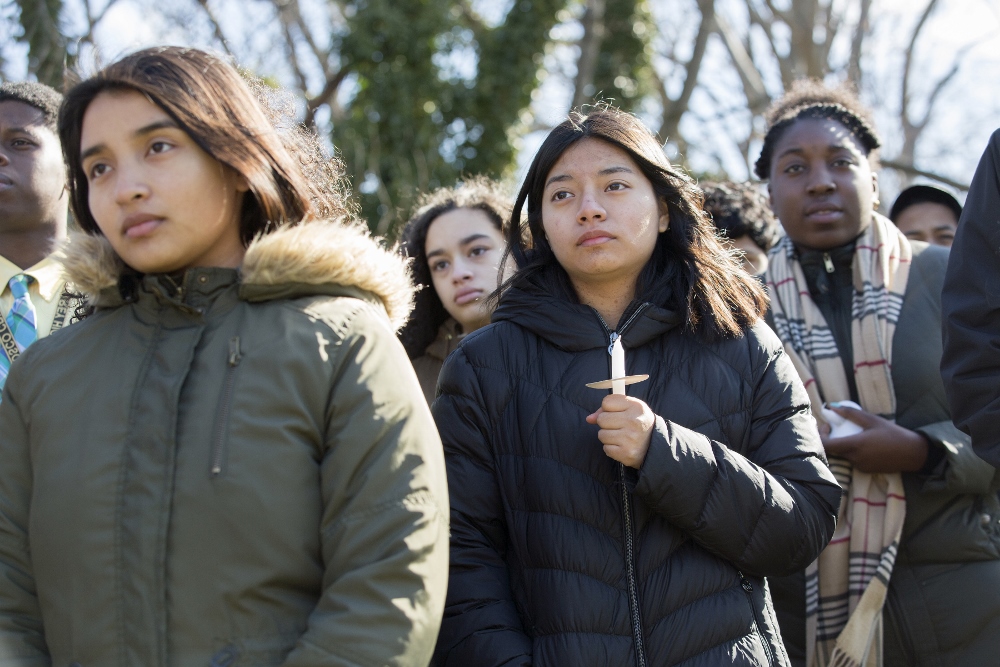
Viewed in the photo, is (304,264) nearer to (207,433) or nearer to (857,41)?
(207,433)

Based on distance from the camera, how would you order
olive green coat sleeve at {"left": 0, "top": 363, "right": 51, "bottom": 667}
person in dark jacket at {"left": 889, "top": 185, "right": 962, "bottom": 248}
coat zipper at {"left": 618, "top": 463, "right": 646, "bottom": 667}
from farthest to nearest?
1. person in dark jacket at {"left": 889, "top": 185, "right": 962, "bottom": 248}
2. coat zipper at {"left": 618, "top": 463, "right": 646, "bottom": 667}
3. olive green coat sleeve at {"left": 0, "top": 363, "right": 51, "bottom": 667}

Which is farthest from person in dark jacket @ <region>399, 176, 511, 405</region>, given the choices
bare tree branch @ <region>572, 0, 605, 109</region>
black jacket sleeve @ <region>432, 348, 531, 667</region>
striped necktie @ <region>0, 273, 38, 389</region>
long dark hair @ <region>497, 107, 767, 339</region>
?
bare tree branch @ <region>572, 0, 605, 109</region>

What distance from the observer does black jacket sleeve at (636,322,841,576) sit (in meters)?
2.02

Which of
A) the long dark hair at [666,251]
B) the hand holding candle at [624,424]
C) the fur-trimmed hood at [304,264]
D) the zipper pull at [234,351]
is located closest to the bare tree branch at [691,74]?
the long dark hair at [666,251]

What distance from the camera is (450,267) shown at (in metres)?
3.67

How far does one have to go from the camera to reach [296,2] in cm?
1299

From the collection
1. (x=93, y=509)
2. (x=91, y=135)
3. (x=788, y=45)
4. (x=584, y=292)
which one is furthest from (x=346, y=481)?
(x=788, y=45)

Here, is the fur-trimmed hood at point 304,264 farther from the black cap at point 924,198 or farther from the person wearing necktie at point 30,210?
the black cap at point 924,198

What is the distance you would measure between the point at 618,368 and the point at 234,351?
864mm

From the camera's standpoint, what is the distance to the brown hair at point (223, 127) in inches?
69.6

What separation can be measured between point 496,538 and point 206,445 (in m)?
0.86

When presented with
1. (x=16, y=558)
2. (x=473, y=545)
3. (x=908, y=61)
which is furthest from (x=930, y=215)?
(x=908, y=61)

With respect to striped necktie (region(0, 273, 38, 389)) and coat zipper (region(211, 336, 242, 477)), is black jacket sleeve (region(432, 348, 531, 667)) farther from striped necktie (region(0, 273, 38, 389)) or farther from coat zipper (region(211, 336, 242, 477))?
striped necktie (region(0, 273, 38, 389))

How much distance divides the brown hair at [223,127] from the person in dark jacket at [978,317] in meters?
1.50
